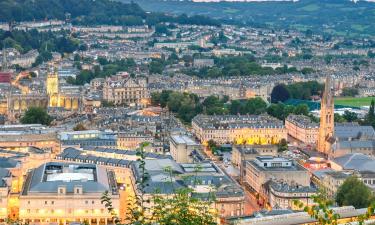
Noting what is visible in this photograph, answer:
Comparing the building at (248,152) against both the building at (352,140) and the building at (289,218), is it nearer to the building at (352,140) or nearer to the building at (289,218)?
the building at (352,140)

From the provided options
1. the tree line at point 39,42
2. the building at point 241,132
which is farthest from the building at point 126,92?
the tree line at point 39,42

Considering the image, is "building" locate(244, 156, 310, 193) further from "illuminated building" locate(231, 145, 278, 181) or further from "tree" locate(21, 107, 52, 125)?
"tree" locate(21, 107, 52, 125)

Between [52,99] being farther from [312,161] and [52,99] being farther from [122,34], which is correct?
[122,34]

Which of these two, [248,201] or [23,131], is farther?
[23,131]

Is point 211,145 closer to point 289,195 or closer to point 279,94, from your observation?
point 289,195

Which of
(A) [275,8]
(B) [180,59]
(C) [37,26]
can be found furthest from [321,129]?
(A) [275,8]

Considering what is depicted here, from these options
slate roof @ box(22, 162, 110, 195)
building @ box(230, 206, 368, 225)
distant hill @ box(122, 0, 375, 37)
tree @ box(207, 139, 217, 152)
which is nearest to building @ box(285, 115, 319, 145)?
tree @ box(207, 139, 217, 152)
